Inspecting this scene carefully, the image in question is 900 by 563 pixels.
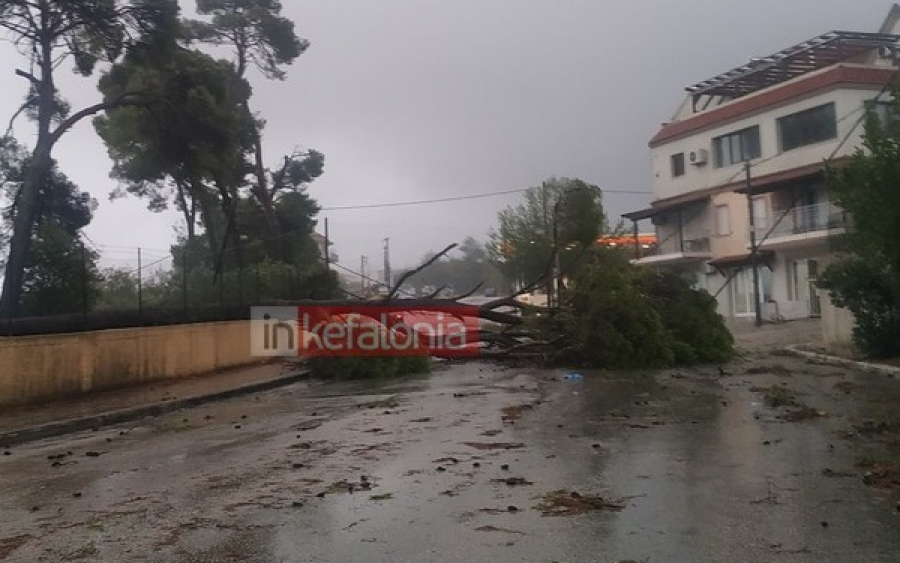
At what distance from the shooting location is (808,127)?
3791 centimetres

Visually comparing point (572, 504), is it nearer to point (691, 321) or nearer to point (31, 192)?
point (691, 321)

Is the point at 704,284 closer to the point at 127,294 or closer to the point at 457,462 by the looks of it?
the point at 127,294

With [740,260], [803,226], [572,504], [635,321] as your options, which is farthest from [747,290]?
[572,504]

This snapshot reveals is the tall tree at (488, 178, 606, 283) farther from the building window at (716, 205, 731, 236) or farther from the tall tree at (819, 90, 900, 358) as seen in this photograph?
the tall tree at (819, 90, 900, 358)

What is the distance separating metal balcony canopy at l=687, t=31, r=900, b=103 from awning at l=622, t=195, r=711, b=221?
593 cm

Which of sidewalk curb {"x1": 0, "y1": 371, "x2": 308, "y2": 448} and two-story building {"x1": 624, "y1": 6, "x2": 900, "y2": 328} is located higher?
two-story building {"x1": 624, "y1": 6, "x2": 900, "y2": 328}

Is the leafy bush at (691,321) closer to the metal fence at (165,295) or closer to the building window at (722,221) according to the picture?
the metal fence at (165,295)

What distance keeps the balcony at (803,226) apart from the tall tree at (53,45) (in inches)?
1012

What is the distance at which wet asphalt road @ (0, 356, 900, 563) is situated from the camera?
5.68 m

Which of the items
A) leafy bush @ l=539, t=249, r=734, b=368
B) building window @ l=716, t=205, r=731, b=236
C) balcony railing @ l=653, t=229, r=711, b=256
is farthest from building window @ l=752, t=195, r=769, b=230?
leafy bush @ l=539, t=249, r=734, b=368

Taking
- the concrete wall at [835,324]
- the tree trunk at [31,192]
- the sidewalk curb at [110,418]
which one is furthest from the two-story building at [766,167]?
the tree trunk at [31,192]

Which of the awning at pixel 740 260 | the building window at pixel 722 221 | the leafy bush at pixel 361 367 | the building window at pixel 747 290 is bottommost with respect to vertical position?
the leafy bush at pixel 361 367

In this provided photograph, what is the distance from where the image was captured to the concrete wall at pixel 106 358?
1470 cm

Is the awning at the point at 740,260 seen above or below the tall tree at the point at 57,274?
above
